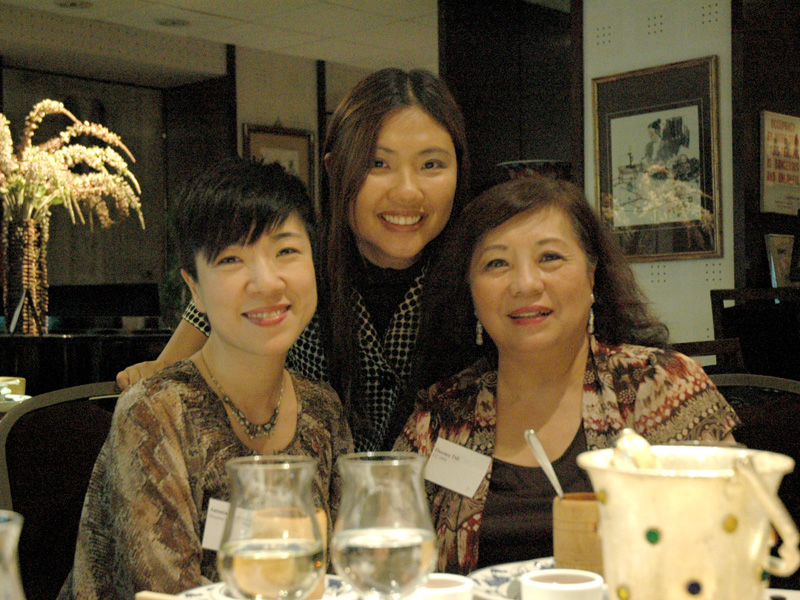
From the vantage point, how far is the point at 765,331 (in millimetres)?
4637

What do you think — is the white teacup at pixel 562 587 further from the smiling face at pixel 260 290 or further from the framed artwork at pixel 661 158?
the framed artwork at pixel 661 158

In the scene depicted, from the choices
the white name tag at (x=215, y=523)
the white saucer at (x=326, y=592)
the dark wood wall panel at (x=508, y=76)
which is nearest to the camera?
the white saucer at (x=326, y=592)

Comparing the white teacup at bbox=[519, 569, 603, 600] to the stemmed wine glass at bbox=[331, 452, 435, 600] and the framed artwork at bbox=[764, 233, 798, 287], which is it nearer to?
the stemmed wine glass at bbox=[331, 452, 435, 600]

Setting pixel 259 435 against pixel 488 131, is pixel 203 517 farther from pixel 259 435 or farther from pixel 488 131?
pixel 488 131

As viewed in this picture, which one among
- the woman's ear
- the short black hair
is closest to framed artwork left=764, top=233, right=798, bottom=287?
the short black hair

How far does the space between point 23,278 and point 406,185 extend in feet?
11.7

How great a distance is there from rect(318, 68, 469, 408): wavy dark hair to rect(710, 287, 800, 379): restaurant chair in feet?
8.32

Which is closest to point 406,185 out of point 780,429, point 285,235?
point 285,235

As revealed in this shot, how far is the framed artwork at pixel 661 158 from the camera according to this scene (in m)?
5.25

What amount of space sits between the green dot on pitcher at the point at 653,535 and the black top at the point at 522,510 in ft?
3.13

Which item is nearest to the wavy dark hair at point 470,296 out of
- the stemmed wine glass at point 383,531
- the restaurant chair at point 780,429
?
the restaurant chair at point 780,429

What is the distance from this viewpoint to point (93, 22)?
7.93 m

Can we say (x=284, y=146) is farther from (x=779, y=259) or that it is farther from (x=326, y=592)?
(x=326, y=592)

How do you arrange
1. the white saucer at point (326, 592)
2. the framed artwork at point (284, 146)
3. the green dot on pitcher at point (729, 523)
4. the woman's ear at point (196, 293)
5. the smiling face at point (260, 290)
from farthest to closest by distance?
the framed artwork at point (284, 146), the woman's ear at point (196, 293), the smiling face at point (260, 290), the white saucer at point (326, 592), the green dot on pitcher at point (729, 523)
